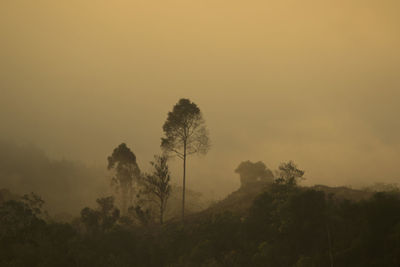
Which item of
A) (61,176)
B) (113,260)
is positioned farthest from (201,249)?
(61,176)

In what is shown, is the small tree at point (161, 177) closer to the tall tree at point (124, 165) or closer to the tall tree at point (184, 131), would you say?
the tall tree at point (184, 131)

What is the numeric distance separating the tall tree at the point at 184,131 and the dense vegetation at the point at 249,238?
487 inches

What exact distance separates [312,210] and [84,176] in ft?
492

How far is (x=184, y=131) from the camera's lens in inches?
1845

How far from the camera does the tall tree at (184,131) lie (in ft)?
154

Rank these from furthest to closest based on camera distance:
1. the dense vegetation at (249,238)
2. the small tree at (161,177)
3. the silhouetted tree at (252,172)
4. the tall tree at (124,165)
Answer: the silhouetted tree at (252,172), the tall tree at (124,165), the small tree at (161,177), the dense vegetation at (249,238)

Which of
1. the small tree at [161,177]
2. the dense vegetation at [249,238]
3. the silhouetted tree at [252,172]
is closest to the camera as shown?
the dense vegetation at [249,238]

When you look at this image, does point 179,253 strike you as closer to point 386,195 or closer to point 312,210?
point 312,210

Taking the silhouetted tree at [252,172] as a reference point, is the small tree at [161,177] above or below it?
below

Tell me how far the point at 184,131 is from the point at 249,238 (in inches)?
774

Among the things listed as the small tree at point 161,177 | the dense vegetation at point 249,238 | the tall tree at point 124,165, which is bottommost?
the dense vegetation at point 249,238

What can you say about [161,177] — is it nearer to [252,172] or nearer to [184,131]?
[184,131]

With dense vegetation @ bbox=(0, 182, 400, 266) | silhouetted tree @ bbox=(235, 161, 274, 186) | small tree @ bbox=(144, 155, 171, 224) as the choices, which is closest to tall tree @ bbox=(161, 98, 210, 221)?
small tree @ bbox=(144, 155, 171, 224)

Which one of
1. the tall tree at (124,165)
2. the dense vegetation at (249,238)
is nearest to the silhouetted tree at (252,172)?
the tall tree at (124,165)
